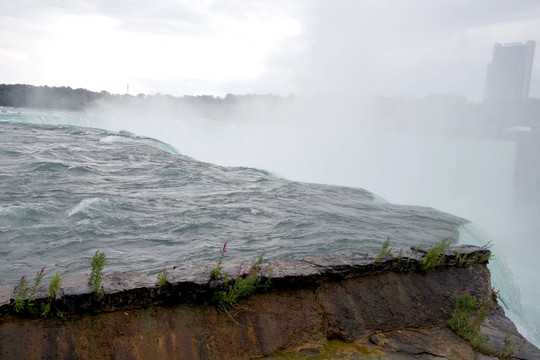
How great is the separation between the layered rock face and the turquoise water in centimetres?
207

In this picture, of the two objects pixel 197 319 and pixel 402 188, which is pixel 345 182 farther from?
pixel 197 319

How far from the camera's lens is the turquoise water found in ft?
19.0

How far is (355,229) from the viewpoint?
302 inches

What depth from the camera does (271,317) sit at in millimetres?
3328

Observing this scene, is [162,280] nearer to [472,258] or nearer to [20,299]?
[20,299]

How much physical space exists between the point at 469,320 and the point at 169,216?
16.4ft

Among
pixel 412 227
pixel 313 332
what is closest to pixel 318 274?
pixel 313 332

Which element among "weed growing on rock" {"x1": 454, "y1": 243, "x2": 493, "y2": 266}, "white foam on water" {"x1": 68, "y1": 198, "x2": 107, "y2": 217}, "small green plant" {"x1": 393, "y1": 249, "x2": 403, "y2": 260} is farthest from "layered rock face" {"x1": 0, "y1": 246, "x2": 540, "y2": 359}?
"white foam on water" {"x1": 68, "y1": 198, "x2": 107, "y2": 217}


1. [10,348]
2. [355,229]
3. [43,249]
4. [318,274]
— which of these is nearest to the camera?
[10,348]

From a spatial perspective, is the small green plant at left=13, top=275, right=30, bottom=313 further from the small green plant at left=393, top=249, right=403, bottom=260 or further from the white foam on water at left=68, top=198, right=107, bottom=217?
the white foam on water at left=68, top=198, right=107, bottom=217

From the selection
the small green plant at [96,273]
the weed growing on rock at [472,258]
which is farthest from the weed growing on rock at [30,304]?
the weed growing on rock at [472,258]

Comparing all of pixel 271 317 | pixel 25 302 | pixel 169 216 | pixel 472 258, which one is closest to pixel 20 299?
pixel 25 302

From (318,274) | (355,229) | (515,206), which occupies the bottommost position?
(515,206)

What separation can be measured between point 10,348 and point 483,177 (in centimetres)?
2056
